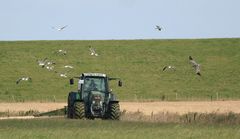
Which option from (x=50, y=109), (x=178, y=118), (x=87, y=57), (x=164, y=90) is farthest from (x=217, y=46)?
(x=178, y=118)

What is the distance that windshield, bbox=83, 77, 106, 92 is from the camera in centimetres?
3506

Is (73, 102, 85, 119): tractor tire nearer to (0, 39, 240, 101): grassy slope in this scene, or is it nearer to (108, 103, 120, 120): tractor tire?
(108, 103, 120, 120): tractor tire

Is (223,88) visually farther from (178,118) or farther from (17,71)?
(178,118)

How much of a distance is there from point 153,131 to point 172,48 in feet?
163

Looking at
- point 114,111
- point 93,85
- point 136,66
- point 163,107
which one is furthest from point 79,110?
point 136,66

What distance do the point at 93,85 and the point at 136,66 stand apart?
3286cm

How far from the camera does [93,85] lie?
35.1 meters

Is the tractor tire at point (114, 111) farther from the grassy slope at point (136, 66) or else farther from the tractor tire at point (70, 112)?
the grassy slope at point (136, 66)

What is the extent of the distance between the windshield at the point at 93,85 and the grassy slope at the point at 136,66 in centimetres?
2036

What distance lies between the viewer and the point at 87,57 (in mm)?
70562

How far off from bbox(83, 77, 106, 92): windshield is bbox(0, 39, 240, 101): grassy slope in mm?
20356

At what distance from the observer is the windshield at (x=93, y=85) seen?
35.1 metres

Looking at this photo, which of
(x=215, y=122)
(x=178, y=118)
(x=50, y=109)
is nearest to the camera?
(x=215, y=122)

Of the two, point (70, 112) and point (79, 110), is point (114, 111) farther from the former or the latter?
point (70, 112)
